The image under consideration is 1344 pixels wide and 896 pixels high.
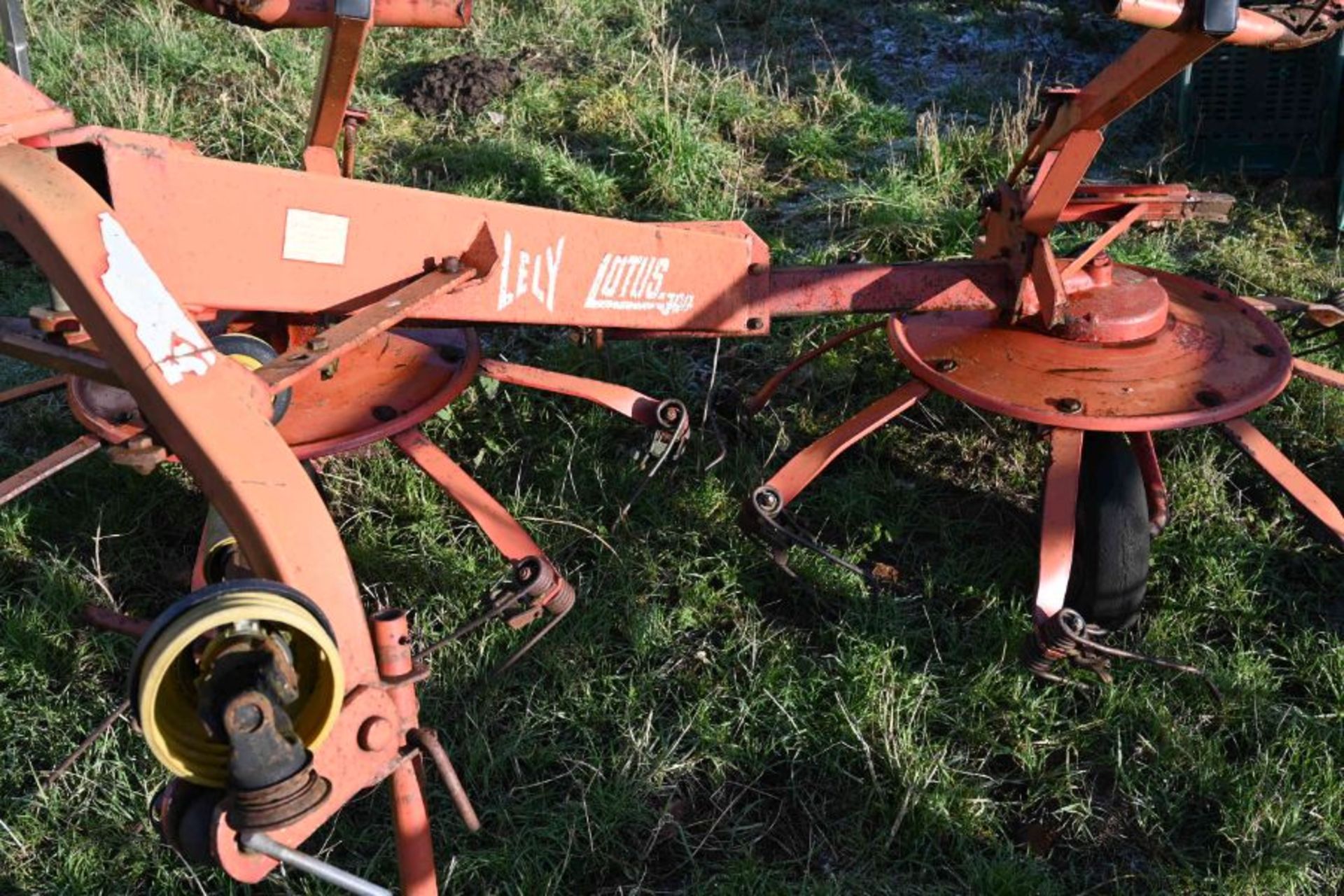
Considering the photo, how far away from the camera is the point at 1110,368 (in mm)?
3150

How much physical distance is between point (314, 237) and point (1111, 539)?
6.28ft

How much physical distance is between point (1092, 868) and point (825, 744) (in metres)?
0.62

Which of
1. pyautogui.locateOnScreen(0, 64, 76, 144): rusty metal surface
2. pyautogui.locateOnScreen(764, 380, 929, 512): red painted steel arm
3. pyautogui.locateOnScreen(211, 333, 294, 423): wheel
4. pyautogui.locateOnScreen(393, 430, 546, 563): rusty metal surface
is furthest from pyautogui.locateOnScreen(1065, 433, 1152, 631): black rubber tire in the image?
pyautogui.locateOnScreen(0, 64, 76, 144): rusty metal surface

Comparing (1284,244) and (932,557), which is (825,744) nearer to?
(932,557)

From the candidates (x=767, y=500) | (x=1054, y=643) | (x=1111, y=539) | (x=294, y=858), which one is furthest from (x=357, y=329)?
(x=1111, y=539)

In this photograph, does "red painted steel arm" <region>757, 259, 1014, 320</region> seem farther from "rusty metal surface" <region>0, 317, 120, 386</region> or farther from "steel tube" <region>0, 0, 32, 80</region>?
"steel tube" <region>0, 0, 32, 80</region>

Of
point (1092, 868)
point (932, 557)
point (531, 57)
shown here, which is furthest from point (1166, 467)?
point (531, 57)

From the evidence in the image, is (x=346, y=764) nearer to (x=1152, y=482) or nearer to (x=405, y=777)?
(x=405, y=777)

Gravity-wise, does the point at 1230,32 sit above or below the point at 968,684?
above

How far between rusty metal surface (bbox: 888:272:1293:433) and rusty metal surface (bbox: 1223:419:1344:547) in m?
0.13

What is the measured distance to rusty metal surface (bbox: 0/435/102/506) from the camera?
123 inches

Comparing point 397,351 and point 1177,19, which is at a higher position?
point 1177,19

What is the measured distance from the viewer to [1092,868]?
109 inches

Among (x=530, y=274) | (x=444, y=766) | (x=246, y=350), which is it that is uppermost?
(x=530, y=274)
